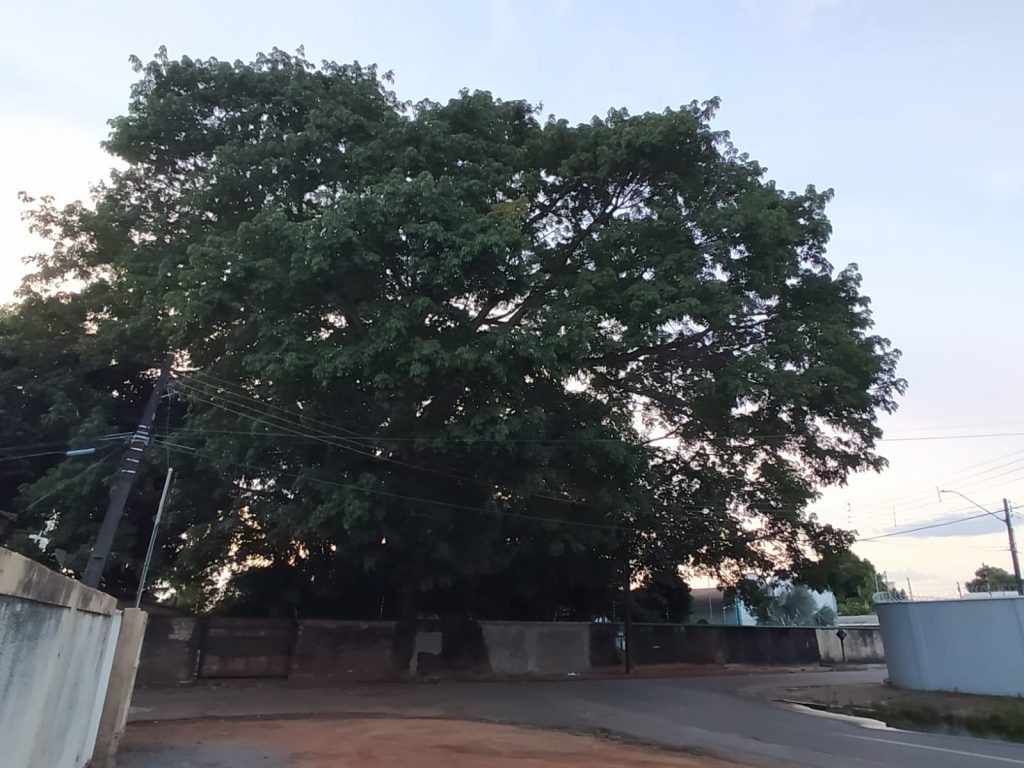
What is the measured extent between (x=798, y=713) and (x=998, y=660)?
19.1ft

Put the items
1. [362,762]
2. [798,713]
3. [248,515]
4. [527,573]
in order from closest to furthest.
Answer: [362,762] → [798,713] → [248,515] → [527,573]

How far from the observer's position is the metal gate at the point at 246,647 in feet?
59.2

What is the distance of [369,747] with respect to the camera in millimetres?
9820

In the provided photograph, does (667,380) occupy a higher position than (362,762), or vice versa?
(667,380)

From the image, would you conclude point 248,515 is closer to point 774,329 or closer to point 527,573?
point 527,573

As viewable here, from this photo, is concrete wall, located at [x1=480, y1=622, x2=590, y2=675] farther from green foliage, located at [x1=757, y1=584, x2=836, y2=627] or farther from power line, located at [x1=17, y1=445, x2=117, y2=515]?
green foliage, located at [x1=757, y1=584, x2=836, y2=627]

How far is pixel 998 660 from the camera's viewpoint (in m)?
17.0

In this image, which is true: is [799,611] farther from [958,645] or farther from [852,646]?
[958,645]

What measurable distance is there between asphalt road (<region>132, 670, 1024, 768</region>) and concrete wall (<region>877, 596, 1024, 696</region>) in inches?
173

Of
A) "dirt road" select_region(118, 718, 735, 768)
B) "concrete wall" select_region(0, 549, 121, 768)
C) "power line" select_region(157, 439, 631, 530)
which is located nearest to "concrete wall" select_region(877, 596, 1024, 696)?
"power line" select_region(157, 439, 631, 530)

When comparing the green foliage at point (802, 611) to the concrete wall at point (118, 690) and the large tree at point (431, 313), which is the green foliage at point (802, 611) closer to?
the large tree at point (431, 313)

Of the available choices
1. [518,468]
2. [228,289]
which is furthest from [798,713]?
[228,289]

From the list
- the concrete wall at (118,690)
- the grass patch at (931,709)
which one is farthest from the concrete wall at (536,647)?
the concrete wall at (118,690)

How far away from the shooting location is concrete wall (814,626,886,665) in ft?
120
